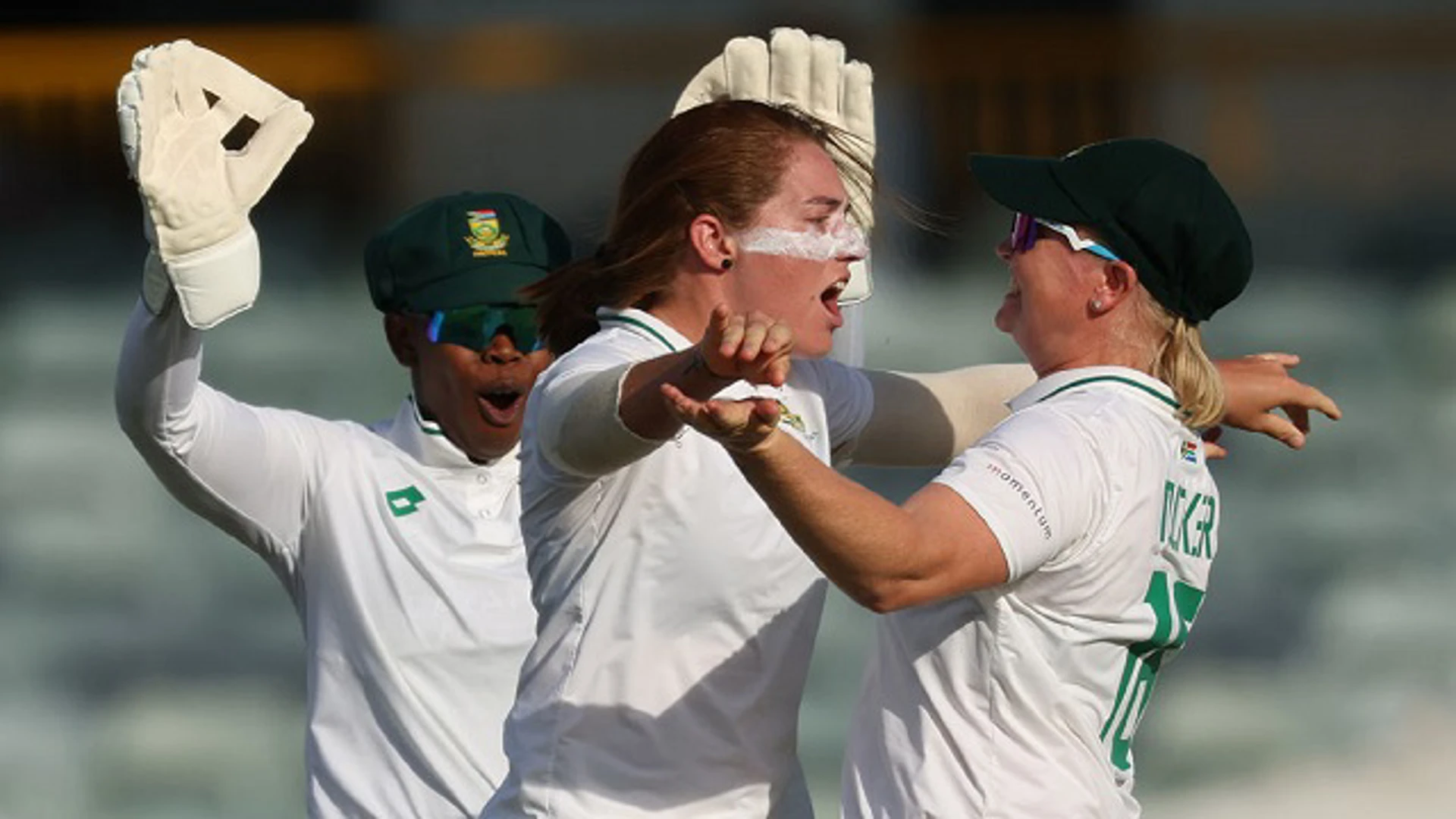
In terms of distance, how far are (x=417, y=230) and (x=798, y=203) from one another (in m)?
1.09

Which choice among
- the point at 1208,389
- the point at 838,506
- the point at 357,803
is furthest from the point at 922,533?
the point at 357,803

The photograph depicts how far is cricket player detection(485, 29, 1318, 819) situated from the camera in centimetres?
293

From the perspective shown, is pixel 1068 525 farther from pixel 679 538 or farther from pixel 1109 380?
pixel 679 538

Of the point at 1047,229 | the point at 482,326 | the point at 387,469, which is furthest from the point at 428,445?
the point at 1047,229

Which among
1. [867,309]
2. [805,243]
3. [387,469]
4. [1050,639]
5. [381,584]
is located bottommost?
[867,309]

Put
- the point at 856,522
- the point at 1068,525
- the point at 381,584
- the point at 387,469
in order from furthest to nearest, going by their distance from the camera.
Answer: the point at 387,469 < the point at 381,584 < the point at 1068,525 < the point at 856,522

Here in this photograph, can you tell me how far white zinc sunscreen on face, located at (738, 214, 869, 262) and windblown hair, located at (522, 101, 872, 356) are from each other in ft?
0.07

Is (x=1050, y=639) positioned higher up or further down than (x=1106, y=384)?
further down

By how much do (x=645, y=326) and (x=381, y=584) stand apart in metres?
1.01

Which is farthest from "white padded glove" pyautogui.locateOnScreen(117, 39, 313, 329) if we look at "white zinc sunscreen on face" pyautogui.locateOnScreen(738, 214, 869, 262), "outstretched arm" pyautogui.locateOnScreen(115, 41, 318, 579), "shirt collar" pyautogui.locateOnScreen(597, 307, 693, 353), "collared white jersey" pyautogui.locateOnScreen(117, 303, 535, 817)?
"white zinc sunscreen on face" pyautogui.locateOnScreen(738, 214, 869, 262)

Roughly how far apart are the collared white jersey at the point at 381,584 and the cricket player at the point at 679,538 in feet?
2.26

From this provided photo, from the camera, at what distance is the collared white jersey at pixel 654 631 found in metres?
2.93

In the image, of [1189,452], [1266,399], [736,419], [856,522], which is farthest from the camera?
[1266,399]

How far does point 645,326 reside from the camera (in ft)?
9.71
